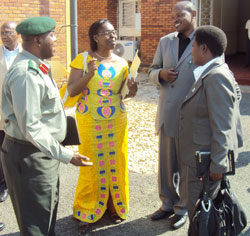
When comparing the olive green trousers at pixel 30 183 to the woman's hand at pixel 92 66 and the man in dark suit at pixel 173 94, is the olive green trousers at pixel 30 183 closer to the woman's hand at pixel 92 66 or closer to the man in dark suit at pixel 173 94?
the woman's hand at pixel 92 66

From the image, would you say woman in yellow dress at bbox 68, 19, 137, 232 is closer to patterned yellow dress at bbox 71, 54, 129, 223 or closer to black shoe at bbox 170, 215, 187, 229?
patterned yellow dress at bbox 71, 54, 129, 223

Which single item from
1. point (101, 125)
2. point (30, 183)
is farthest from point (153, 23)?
point (30, 183)

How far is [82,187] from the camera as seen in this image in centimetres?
364

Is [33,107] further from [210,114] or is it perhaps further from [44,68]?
[210,114]

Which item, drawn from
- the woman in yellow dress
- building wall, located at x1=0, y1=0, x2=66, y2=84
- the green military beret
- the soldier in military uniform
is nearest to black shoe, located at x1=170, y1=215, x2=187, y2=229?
the woman in yellow dress

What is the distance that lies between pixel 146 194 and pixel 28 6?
562 cm

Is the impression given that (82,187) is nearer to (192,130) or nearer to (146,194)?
(146,194)

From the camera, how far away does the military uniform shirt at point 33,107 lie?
227 centimetres

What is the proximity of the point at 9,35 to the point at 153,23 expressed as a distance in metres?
9.97

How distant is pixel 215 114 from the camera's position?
2.59 meters

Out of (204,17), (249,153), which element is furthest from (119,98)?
(204,17)

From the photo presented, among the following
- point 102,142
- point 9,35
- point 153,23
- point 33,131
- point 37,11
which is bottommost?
A: point 102,142

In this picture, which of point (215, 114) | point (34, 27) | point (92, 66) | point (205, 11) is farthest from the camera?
point (205, 11)

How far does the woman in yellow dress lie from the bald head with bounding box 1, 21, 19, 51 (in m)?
1.16
